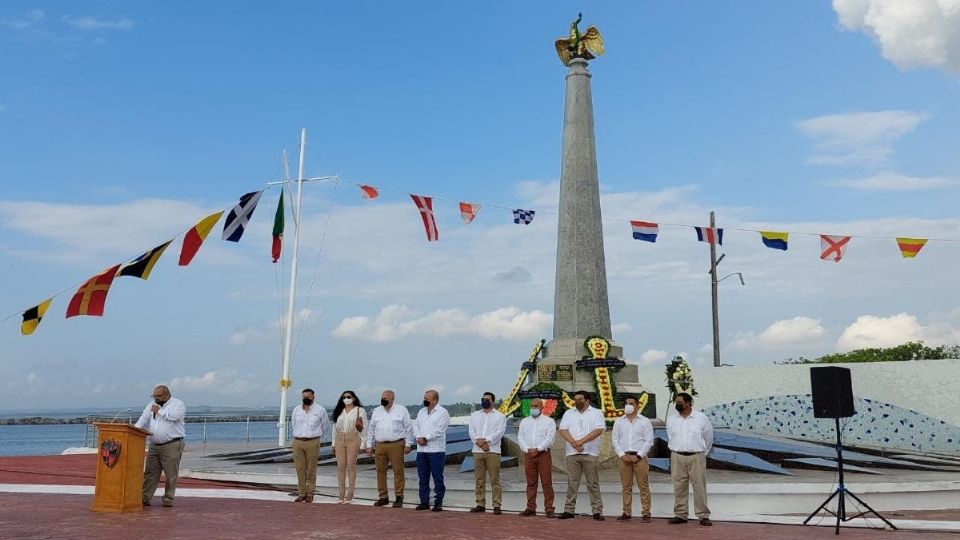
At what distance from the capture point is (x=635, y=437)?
10.6 m

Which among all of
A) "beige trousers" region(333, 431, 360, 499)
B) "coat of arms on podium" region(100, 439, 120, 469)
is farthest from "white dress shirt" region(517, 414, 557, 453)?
"coat of arms on podium" region(100, 439, 120, 469)

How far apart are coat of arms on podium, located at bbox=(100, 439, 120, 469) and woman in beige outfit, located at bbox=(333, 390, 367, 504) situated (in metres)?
2.84

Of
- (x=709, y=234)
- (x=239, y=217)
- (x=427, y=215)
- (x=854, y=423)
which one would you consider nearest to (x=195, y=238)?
(x=239, y=217)

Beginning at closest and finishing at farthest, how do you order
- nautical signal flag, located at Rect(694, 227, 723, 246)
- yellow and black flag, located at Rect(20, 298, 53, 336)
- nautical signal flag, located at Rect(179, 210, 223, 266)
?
yellow and black flag, located at Rect(20, 298, 53, 336) → nautical signal flag, located at Rect(179, 210, 223, 266) → nautical signal flag, located at Rect(694, 227, 723, 246)

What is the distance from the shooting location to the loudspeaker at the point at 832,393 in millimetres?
10031

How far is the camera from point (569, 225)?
17422mm

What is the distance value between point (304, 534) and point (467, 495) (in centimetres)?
403

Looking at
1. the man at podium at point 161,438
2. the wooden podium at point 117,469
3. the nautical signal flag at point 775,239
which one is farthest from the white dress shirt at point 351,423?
the nautical signal flag at point 775,239

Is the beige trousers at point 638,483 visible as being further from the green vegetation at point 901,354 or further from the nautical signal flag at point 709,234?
the green vegetation at point 901,354

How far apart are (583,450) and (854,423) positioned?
15.8m

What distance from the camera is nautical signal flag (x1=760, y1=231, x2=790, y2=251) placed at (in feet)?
63.5

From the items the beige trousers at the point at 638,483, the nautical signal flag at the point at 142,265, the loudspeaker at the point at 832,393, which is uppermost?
the nautical signal flag at the point at 142,265

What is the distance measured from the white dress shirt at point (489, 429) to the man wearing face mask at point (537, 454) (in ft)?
1.04

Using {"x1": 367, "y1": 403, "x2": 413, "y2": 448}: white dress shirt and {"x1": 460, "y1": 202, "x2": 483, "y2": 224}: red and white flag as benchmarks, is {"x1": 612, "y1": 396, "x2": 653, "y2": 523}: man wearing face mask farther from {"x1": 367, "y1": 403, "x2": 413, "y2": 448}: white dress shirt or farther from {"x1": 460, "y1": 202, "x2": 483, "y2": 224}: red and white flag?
{"x1": 460, "y1": 202, "x2": 483, "y2": 224}: red and white flag
